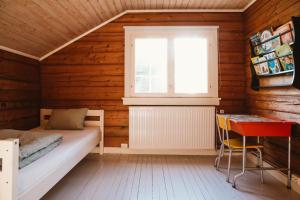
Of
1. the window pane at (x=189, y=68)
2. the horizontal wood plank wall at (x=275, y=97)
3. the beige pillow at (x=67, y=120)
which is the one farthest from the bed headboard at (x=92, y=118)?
the horizontal wood plank wall at (x=275, y=97)

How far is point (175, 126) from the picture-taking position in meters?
3.68

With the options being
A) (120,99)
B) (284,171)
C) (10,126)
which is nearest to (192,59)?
(120,99)

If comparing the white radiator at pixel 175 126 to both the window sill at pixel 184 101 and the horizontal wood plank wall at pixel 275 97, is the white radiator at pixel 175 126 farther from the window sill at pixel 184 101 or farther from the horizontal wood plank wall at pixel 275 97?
the horizontal wood plank wall at pixel 275 97

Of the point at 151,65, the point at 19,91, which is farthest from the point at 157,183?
the point at 19,91

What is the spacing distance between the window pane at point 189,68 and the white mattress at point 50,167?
1794mm

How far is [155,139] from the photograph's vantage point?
3689 millimetres

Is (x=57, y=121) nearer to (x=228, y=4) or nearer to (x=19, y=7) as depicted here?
(x=19, y=7)

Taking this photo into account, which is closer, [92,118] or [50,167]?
[50,167]

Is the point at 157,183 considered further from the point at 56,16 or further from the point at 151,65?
the point at 56,16

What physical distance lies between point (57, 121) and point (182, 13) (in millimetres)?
2663

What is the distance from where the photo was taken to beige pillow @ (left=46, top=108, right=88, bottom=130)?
3.41 m

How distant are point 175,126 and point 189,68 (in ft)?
3.25

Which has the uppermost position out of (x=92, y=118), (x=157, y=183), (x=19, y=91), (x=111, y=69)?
(x=111, y=69)

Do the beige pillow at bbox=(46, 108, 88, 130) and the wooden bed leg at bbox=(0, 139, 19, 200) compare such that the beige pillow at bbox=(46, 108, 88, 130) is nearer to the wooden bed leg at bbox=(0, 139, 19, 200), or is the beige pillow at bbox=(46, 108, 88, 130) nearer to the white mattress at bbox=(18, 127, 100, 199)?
the white mattress at bbox=(18, 127, 100, 199)
